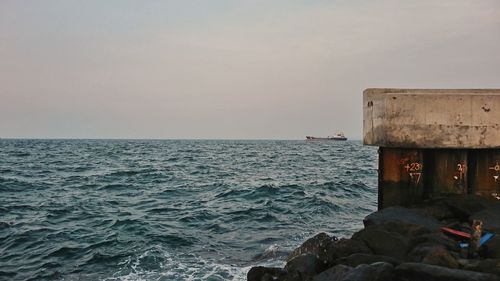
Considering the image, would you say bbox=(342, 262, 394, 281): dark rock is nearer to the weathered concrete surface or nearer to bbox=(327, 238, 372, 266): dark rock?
bbox=(327, 238, 372, 266): dark rock

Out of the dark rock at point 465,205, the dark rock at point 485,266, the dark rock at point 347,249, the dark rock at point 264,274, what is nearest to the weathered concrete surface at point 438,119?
the dark rock at point 465,205

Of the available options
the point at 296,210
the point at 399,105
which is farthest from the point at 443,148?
the point at 296,210

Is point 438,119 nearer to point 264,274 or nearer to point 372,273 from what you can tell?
point 372,273

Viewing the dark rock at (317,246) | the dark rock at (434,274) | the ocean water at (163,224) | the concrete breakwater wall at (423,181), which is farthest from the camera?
the ocean water at (163,224)

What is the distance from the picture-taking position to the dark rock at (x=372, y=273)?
15.8ft

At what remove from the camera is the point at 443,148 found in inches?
282

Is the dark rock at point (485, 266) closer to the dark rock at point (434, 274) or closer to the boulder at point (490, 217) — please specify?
the dark rock at point (434, 274)

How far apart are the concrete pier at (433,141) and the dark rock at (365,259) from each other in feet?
7.42

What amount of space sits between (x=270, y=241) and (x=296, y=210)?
4.58 meters

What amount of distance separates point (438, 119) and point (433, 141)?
37 centimetres

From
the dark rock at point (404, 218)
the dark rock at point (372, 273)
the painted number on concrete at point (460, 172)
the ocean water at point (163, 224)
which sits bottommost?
the ocean water at point (163, 224)

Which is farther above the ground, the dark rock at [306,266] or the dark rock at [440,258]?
the dark rock at [440,258]

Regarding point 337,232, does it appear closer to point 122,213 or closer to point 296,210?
point 296,210

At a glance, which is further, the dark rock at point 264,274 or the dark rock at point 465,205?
the dark rock at point 465,205
